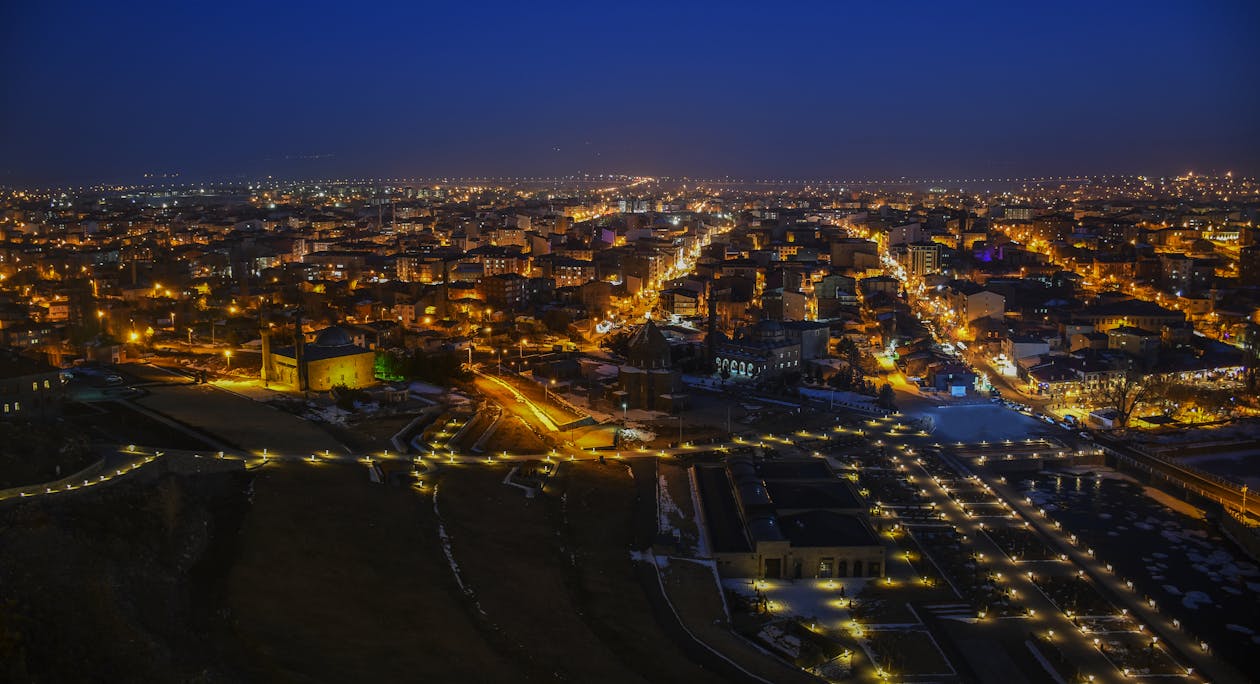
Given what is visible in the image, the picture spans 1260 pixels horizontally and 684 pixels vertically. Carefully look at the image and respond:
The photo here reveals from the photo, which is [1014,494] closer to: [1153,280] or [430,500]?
[430,500]

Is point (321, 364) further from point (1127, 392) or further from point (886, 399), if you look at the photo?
point (1127, 392)

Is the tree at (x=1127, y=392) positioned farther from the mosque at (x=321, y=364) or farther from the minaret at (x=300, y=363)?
the minaret at (x=300, y=363)

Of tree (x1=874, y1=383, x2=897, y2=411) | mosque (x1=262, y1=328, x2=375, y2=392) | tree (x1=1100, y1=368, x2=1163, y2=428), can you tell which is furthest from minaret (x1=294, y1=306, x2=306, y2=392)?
tree (x1=1100, y1=368, x2=1163, y2=428)

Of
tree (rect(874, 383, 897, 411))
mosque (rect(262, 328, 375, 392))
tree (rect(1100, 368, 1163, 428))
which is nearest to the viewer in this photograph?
mosque (rect(262, 328, 375, 392))

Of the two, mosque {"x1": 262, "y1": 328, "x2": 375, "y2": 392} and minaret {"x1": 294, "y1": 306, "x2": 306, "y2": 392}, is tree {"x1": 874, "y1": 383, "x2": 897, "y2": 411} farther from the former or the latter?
minaret {"x1": 294, "y1": 306, "x2": 306, "y2": 392}

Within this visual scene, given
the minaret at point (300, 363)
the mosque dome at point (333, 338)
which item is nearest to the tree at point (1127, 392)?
the mosque dome at point (333, 338)

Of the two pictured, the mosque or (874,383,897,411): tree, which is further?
(874,383,897,411): tree

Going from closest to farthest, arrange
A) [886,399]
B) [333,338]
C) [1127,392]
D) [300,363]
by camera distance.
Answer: [300,363], [333,338], [1127,392], [886,399]

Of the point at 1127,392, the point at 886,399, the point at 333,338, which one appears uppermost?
the point at 333,338

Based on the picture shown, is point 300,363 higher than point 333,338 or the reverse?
the reverse

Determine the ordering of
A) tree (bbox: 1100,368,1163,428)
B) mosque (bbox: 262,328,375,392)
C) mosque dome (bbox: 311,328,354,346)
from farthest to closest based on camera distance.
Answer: mosque dome (bbox: 311,328,354,346), tree (bbox: 1100,368,1163,428), mosque (bbox: 262,328,375,392)

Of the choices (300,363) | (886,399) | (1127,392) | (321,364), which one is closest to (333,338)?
(321,364)
